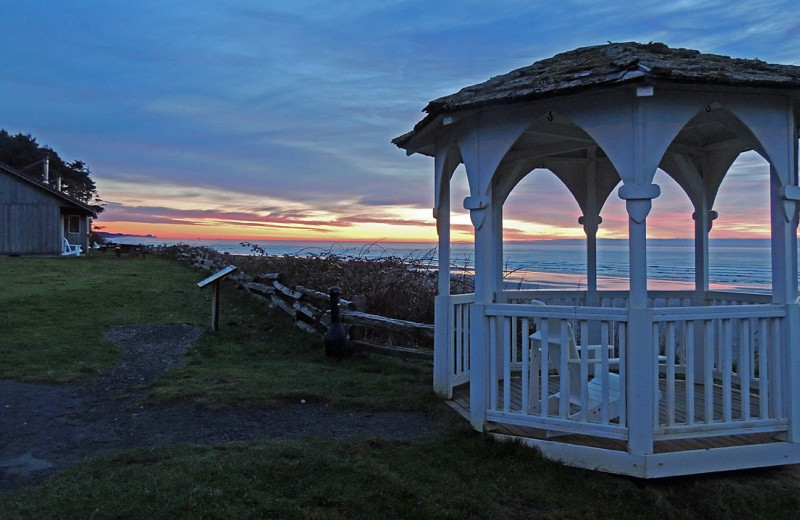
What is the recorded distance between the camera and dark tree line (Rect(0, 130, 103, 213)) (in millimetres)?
53562

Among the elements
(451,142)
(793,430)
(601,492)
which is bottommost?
(601,492)

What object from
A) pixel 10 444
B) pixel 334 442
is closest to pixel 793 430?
pixel 334 442

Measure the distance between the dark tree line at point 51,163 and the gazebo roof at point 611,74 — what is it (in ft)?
185

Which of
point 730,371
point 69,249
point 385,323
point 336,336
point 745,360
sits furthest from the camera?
point 69,249

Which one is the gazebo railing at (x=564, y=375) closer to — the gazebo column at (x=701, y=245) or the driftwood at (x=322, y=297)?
the gazebo column at (x=701, y=245)

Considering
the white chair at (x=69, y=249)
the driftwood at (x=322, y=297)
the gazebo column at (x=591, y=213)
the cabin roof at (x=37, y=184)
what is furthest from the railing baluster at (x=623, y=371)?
the white chair at (x=69, y=249)

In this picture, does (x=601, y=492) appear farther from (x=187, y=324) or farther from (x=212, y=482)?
(x=187, y=324)

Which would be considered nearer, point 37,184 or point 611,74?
point 611,74

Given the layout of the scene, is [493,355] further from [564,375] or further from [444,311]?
[444,311]

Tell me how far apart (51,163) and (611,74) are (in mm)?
66267

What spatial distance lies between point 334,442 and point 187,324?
7893 mm

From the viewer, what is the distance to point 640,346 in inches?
164

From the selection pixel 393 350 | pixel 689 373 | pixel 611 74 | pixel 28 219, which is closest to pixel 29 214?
pixel 28 219

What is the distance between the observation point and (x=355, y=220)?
29891 millimetres
